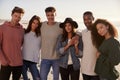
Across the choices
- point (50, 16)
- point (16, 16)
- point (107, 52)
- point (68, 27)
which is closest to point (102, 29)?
point (107, 52)

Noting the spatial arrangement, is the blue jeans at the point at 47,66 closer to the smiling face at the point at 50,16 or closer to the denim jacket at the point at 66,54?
the denim jacket at the point at 66,54

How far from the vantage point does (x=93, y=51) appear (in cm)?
391

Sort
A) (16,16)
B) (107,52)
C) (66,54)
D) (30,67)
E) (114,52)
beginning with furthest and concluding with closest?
(30,67) < (66,54) < (16,16) < (107,52) < (114,52)

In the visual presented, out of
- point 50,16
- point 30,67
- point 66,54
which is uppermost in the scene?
point 50,16

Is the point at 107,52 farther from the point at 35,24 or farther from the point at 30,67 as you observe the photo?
the point at 30,67

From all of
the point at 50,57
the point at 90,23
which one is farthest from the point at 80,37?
the point at 50,57

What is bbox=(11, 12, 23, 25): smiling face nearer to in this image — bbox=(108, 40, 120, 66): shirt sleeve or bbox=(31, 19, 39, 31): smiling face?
bbox=(31, 19, 39, 31): smiling face

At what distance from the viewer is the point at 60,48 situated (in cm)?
427

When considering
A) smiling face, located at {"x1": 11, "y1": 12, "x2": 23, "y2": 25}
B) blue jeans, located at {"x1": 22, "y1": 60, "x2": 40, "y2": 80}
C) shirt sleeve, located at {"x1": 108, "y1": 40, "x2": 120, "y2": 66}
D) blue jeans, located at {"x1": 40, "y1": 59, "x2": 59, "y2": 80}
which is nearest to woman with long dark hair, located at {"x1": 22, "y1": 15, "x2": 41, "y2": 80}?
blue jeans, located at {"x1": 22, "y1": 60, "x2": 40, "y2": 80}

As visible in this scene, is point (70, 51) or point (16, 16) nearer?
point (16, 16)

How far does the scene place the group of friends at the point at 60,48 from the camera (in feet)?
11.7

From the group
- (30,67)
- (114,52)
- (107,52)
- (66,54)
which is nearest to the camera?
(114,52)

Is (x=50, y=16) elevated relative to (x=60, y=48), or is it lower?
elevated

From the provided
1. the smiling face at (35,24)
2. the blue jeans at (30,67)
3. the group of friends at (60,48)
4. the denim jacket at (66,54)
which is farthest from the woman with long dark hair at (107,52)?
the blue jeans at (30,67)
